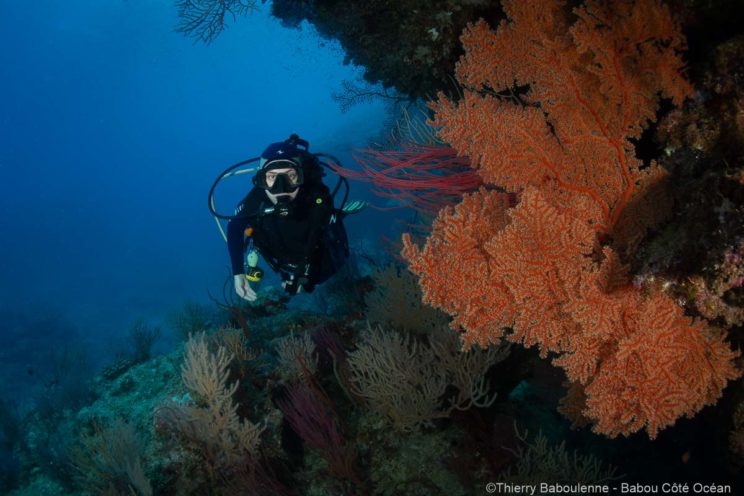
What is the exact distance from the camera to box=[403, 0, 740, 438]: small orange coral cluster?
1.81m

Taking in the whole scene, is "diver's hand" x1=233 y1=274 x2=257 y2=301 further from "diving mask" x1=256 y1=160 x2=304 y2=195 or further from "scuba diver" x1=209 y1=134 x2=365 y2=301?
"diving mask" x1=256 y1=160 x2=304 y2=195

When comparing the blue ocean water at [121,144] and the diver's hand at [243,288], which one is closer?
the diver's hand at [243,288]

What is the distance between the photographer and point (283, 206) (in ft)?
18.0

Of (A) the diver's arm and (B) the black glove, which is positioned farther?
(B) the black glove

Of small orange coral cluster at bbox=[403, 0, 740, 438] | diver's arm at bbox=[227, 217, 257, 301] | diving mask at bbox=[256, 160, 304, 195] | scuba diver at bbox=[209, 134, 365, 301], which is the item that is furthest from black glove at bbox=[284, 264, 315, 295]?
small orange coral cluster at bbox=[403, 0, 740, 438]

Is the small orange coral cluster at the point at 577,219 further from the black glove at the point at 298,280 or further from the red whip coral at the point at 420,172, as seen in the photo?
the black glove at the point at 298,280

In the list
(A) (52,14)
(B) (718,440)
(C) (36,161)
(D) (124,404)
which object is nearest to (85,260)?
(D) (124,404)

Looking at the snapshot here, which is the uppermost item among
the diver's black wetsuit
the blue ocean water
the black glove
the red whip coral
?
the blue ocean water

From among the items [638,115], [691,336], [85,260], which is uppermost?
[85,260]

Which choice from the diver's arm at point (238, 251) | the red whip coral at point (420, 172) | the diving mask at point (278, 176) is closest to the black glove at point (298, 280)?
the diver's arm at point (238, 251)

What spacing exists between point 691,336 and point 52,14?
11946cm

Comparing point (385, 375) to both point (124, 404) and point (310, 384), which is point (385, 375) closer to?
point (310, 384)

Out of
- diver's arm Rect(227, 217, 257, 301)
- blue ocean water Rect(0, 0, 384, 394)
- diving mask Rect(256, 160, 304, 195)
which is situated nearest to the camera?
diving mask Rect(256, 160, 304, 195)

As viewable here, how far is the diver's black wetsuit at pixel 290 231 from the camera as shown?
224 inches
